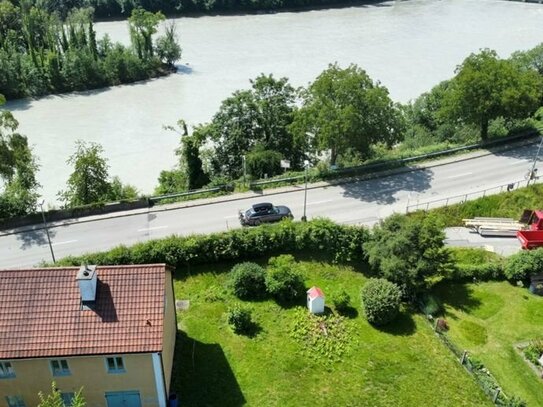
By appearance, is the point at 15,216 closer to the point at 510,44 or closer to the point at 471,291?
the point at 471,291

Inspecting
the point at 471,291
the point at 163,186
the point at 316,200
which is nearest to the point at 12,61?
the point at 163,186

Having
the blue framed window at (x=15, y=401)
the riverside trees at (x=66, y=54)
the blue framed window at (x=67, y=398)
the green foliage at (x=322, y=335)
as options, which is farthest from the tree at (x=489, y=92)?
the riverside trees at (x=66, y=54)

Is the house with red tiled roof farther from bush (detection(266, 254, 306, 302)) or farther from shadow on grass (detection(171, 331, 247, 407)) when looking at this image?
bush (detection(266, 254, 306, 302))

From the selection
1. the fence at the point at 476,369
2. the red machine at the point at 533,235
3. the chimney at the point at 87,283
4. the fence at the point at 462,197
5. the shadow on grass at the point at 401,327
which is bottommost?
the fence at the point at 476,369

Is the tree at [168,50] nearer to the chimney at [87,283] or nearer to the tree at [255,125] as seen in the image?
Answer: the tree at [255,125]

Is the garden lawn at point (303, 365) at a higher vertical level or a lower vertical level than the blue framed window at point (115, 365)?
lower

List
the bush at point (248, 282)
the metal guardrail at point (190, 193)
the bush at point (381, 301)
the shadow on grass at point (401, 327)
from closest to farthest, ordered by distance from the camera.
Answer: the bush at point (381, 301), the shadow on grass at point (401, 327), the bush at point (248, 282), the metal guardrail at point (190, 193)

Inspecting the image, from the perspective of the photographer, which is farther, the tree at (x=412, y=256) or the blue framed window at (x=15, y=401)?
the tree at (x=412, y=256)
